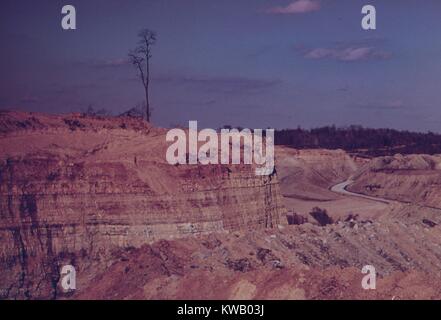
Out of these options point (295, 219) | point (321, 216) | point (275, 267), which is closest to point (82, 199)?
point (275, 267)

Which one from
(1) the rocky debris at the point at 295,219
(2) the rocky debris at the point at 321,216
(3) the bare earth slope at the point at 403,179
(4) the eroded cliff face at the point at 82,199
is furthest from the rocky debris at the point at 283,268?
(3) the bare earth slope at the point at 403,179

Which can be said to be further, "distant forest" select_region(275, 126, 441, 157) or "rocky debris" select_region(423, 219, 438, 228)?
"distant forest" select_region(275, 126, 441, 157)

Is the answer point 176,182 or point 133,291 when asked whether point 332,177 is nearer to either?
point 176,182

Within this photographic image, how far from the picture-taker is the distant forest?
7400 centimetres

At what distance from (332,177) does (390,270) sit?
42.0m

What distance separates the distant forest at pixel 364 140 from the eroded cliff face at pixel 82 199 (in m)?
46.9

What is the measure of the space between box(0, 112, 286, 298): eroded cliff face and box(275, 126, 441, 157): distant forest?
4692cm

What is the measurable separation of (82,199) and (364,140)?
196ft

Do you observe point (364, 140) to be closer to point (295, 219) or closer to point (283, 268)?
point (295, 219)

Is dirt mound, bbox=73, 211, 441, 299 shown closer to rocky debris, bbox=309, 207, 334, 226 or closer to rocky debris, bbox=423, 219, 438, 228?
rocky debris, bbox=423, 219, 438, 228

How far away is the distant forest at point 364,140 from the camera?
7400cm

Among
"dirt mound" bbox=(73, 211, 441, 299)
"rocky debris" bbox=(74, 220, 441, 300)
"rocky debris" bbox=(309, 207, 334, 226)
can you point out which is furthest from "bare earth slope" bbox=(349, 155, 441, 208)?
"dirt mound" bbox=(73, 211, 441, 299)
